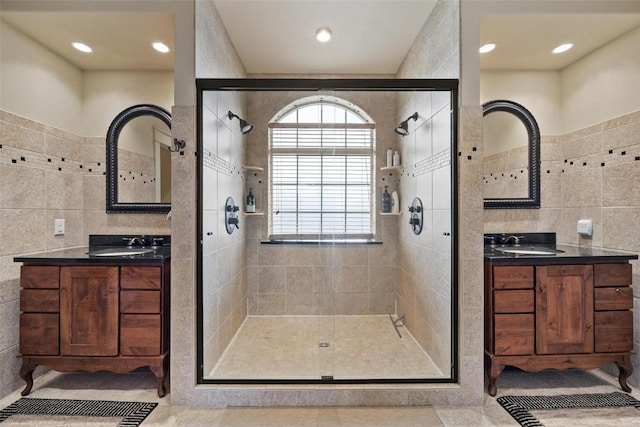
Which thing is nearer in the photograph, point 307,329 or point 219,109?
point 219,109

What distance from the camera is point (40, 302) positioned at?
1.89 meters

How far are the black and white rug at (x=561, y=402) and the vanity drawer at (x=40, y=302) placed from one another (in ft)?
9.12

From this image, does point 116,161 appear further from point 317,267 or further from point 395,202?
point 395,202

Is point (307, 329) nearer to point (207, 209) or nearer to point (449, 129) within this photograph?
point (207, 209)

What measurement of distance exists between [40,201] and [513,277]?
3.28 meters

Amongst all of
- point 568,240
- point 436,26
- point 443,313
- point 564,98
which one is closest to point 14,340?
point 443,313

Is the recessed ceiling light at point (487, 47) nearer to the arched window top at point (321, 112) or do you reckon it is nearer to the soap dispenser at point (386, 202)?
the arched window top at point (321, 112)

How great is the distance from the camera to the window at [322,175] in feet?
9.02

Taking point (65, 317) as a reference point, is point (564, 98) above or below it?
above

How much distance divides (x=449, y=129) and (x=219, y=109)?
161cm

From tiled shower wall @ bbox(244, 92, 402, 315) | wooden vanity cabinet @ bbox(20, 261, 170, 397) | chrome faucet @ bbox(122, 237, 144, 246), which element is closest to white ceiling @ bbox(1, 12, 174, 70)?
tiled shower wall @ bbox(244, 92, 402, 315)

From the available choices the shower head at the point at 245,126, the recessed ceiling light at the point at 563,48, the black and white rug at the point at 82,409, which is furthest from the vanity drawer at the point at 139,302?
the recessed ceiling light at the point at 563,48

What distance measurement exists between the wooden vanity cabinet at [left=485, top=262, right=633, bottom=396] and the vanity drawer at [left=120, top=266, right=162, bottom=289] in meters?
2.04

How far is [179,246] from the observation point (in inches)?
74.9
